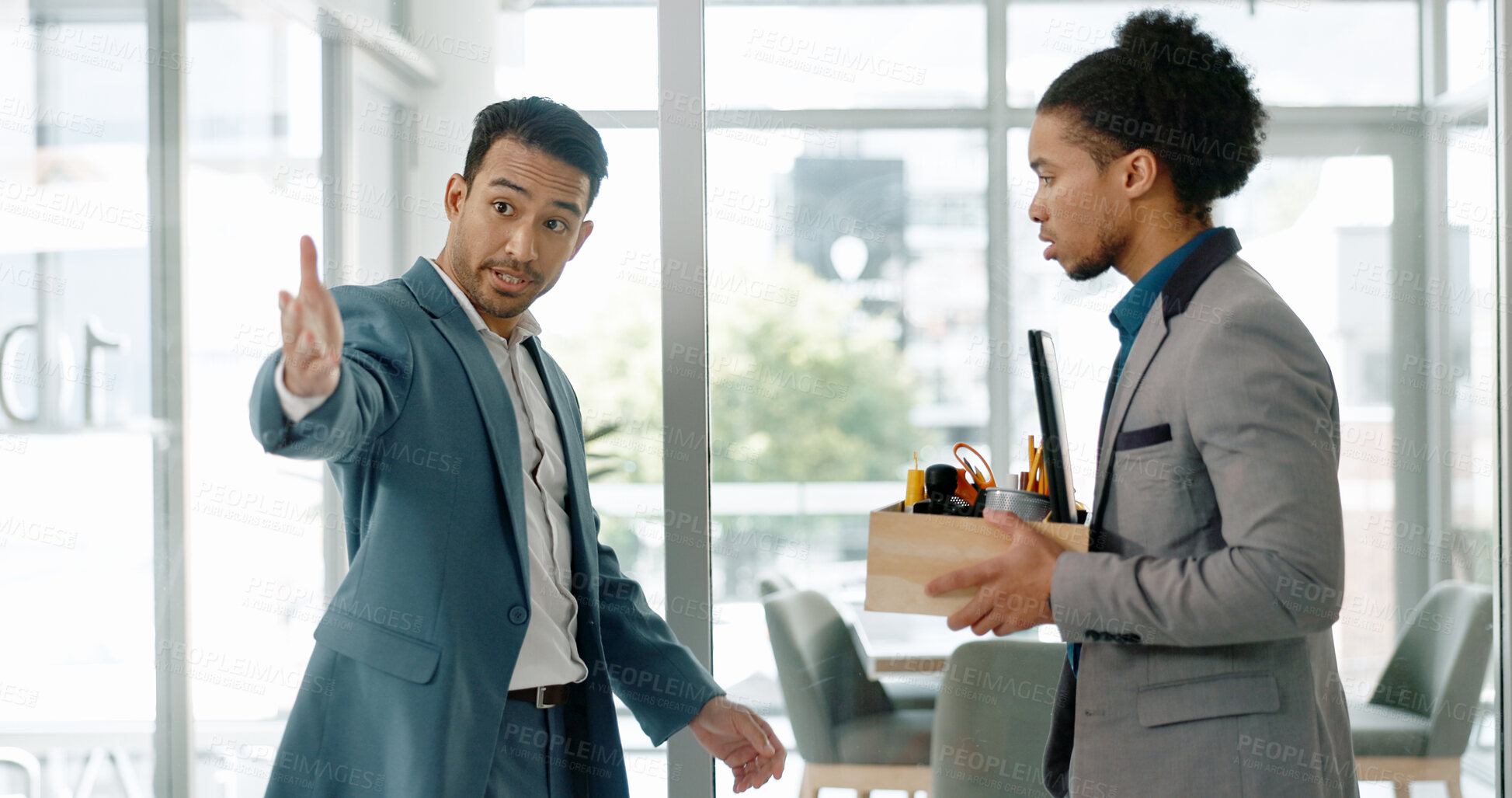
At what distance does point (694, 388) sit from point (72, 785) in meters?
1.80

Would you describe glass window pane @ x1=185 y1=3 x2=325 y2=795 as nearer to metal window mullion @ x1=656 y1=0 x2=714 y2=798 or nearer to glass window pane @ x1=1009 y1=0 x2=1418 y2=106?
metal window mullion @ x1=656 y1=0 x2=714 y2=798

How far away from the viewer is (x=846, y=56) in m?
2.03

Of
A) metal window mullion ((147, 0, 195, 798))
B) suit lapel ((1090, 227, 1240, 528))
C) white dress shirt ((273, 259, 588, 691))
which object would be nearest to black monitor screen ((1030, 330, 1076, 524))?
suit lapel ((1090, 227, 1240, 528))

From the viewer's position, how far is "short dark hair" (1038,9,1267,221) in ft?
4.24

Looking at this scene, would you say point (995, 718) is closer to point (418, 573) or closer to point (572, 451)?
point (572, 451)

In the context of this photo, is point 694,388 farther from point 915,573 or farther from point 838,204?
point 915,573

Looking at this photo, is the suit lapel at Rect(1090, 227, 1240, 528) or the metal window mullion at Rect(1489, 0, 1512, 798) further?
the metal window mullion at Rect(1489, 0, 1512, 798)

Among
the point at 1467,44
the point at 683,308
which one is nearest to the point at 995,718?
the point at 683,308

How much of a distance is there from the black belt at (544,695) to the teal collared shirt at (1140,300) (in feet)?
2.37

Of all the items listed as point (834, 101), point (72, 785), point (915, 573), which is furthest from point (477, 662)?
point (72, 785)

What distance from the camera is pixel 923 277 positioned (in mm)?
2047

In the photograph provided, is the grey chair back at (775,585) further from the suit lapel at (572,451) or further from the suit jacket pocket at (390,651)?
the suit jacket pocket at (390,651)

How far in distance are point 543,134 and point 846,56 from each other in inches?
33.0

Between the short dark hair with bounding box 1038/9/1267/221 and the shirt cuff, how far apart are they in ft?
3.34
